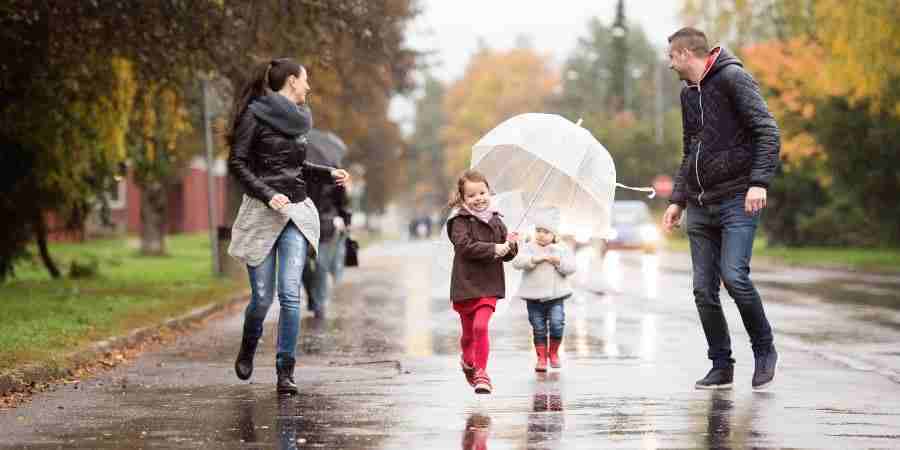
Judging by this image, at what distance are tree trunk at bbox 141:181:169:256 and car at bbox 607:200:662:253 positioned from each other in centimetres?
1116

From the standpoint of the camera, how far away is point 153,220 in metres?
40.4

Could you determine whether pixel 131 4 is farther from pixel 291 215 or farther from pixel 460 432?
pixel 460 432

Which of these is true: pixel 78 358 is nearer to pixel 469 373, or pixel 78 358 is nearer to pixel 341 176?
pixel 341 176

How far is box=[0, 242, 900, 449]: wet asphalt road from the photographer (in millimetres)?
7473

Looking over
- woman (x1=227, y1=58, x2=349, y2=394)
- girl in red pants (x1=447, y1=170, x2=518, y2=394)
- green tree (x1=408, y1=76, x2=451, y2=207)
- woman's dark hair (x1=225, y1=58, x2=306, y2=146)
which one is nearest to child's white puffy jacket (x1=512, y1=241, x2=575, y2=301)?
girl in red pants (x1=447, y1=170, x2=518, y2=394)

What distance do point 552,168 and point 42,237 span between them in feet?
46.6

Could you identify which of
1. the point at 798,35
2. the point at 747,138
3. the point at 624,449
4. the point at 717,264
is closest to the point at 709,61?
the point at 747,138

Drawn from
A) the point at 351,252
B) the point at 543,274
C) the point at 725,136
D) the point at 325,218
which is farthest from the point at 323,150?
the point at 725,136

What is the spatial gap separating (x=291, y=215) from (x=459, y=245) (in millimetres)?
1033

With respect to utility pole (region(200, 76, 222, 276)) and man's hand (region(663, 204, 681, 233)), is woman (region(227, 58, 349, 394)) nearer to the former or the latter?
man's hand (region(663, 204, 681, 233))

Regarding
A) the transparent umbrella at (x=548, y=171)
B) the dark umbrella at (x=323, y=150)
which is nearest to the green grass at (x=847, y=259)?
the dark umbrella at (x=323, y=150)

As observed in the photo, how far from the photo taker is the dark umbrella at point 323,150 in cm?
1502

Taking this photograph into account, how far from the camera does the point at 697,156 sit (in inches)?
370

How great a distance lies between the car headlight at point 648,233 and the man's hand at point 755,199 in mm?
30477
